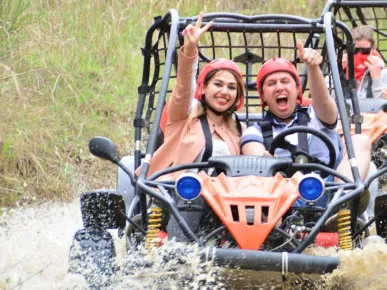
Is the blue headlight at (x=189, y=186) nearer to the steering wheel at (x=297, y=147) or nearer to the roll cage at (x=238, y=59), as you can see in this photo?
the roll cage at (x=238, y=59)

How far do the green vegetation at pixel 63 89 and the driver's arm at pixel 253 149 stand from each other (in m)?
2.54

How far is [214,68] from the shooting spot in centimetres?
532

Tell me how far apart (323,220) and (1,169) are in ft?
12.1

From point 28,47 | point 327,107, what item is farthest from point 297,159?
point 28,47

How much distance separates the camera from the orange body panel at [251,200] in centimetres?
425

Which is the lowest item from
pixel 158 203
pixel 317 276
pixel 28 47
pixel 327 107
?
pixel 317 276

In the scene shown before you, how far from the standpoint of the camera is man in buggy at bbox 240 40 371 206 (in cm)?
521

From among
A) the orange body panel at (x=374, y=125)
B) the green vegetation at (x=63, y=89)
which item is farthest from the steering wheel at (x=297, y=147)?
the green vegetation at (x=63, y=89)

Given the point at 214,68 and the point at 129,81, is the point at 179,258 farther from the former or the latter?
the point at 129,81

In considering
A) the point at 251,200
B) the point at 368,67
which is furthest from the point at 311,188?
the point at 368,67

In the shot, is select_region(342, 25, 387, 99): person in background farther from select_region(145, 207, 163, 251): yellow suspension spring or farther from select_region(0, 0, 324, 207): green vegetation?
select_region(145, 207, 163, 251): yellow suspension spring

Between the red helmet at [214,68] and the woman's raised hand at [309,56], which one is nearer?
the woman's raised hand at [309,56]

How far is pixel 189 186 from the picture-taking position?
4.49 meters

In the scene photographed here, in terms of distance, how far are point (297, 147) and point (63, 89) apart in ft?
13.8
